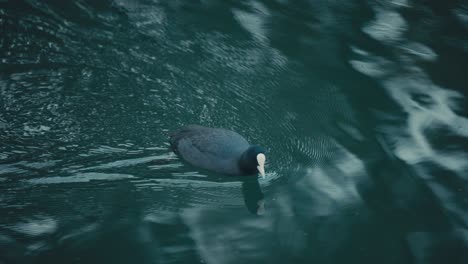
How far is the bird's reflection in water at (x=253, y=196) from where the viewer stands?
609cm

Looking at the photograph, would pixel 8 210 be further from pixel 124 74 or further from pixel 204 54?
pixel 204 54

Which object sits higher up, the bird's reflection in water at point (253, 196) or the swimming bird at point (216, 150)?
the swimming bird at point (216, 150)

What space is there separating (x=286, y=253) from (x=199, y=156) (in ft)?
5.02

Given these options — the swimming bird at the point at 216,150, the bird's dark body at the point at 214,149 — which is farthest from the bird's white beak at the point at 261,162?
the bird's dark body at the point at 214,149

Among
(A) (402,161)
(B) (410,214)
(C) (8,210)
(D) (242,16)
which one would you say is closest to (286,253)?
(B) (410,214)

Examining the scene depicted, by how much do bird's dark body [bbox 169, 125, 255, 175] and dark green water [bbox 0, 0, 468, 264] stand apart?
0.13m

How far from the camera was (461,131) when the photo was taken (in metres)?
7.15

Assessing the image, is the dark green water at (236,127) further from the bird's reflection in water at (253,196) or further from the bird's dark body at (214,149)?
the bird's dark body at (214,149)

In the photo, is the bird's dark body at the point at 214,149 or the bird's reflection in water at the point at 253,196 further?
the bird's dark body at the point at 214,149

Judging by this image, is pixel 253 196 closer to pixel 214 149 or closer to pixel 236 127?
pixel 214 149

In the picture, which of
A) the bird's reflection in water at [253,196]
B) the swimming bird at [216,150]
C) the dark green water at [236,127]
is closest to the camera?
the dark green water at [236,127]

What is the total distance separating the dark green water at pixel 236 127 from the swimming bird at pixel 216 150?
13 centimetres

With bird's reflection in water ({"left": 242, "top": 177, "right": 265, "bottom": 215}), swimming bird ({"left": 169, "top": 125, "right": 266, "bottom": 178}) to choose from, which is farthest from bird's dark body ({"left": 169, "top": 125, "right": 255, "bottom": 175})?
bird's reflection in water ({"left": 242, "top": 177, "right": 265, "bottom": 215})

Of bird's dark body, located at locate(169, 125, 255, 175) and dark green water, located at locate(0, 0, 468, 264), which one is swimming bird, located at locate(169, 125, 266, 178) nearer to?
bird's dark body, located at locate(169, 125, 255, 175)
